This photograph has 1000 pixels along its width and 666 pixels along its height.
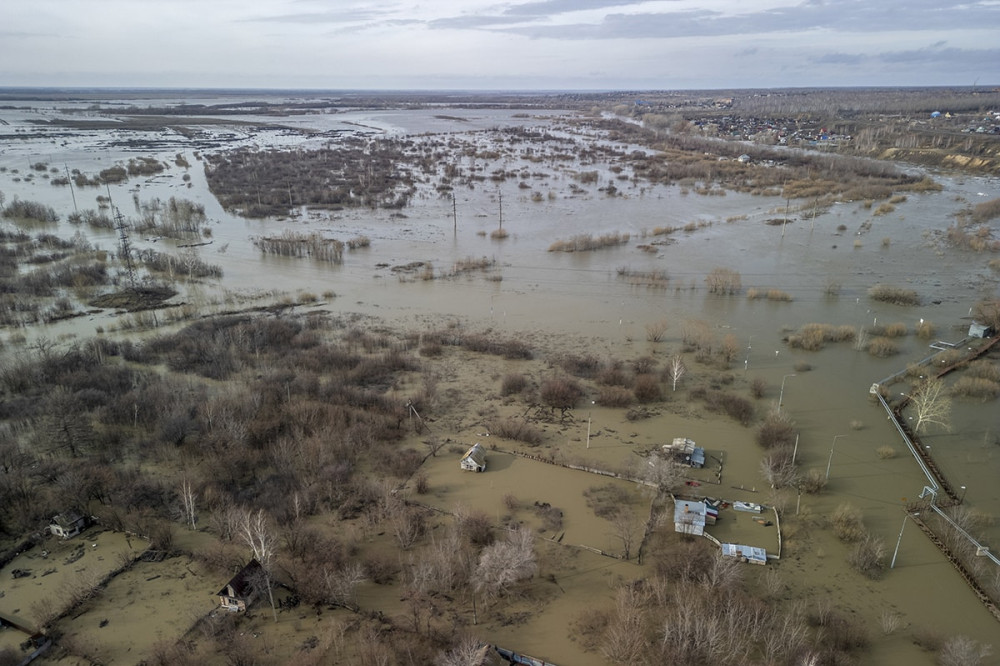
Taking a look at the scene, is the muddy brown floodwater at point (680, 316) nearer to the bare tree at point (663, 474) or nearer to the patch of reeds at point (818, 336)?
the patch of reeds at point (818, 336)

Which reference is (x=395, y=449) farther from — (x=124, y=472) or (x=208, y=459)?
(x=124, y=472)

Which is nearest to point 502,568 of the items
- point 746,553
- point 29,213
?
point 746,553

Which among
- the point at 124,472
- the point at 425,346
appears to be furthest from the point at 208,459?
the point at 425,346

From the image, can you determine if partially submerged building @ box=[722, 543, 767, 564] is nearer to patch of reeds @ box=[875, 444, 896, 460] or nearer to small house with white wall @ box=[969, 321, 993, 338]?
patch of reeds @ box=[875, 444, 896, 460]

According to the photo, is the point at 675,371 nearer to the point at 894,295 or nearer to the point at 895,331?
the point at 895,331

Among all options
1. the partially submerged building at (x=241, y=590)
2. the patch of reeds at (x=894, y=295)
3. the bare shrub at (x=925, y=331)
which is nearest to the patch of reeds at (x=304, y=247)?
the partially submerged building at (x=241, y=590)

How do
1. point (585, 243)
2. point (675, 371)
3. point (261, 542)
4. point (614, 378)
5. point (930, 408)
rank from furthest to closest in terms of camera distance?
point (585, 243) < point (614, 378) < point (675, 371) < point (930, 408) < point (261, 542)
